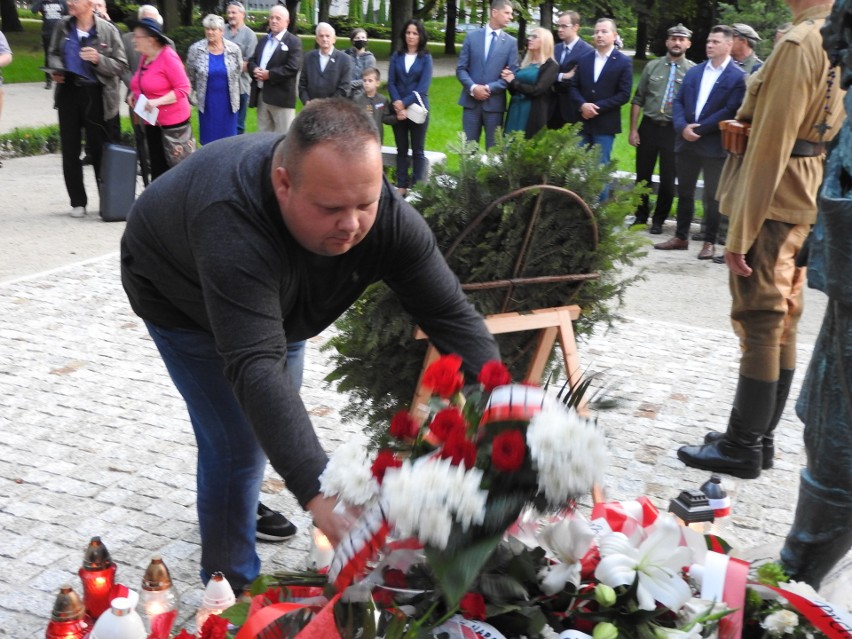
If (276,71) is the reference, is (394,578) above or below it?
below

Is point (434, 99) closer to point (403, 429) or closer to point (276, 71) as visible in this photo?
point (276, 71)

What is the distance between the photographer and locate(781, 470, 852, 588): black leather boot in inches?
103

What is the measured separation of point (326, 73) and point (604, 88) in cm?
379

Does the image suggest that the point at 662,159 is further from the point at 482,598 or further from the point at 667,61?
the point at 482,598

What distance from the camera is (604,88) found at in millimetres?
10844

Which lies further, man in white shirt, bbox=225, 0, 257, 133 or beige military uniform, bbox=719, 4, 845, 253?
man in white shirt, bbox=225, 0, 257, 133

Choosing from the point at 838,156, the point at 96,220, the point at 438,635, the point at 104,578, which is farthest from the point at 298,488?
the point at 96,220

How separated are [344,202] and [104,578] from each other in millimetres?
1623

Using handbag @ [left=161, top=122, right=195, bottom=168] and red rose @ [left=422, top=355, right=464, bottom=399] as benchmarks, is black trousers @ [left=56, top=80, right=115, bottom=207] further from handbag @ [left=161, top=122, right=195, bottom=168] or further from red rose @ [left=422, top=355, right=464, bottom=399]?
red rose @ [left=422, top=355, right=464, bottom=399]

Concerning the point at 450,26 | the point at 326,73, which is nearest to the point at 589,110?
the point at 326,73

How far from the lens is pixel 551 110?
36.8 ft

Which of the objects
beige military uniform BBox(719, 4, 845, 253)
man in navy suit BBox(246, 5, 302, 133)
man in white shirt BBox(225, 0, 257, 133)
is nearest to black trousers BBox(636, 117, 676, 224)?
man in navy suit BBox(246, 5, 302, 133)

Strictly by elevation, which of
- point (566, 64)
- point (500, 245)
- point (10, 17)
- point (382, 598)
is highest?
point (10, 17)

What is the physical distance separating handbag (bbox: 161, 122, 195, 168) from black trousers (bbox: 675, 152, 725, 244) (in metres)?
5.03
